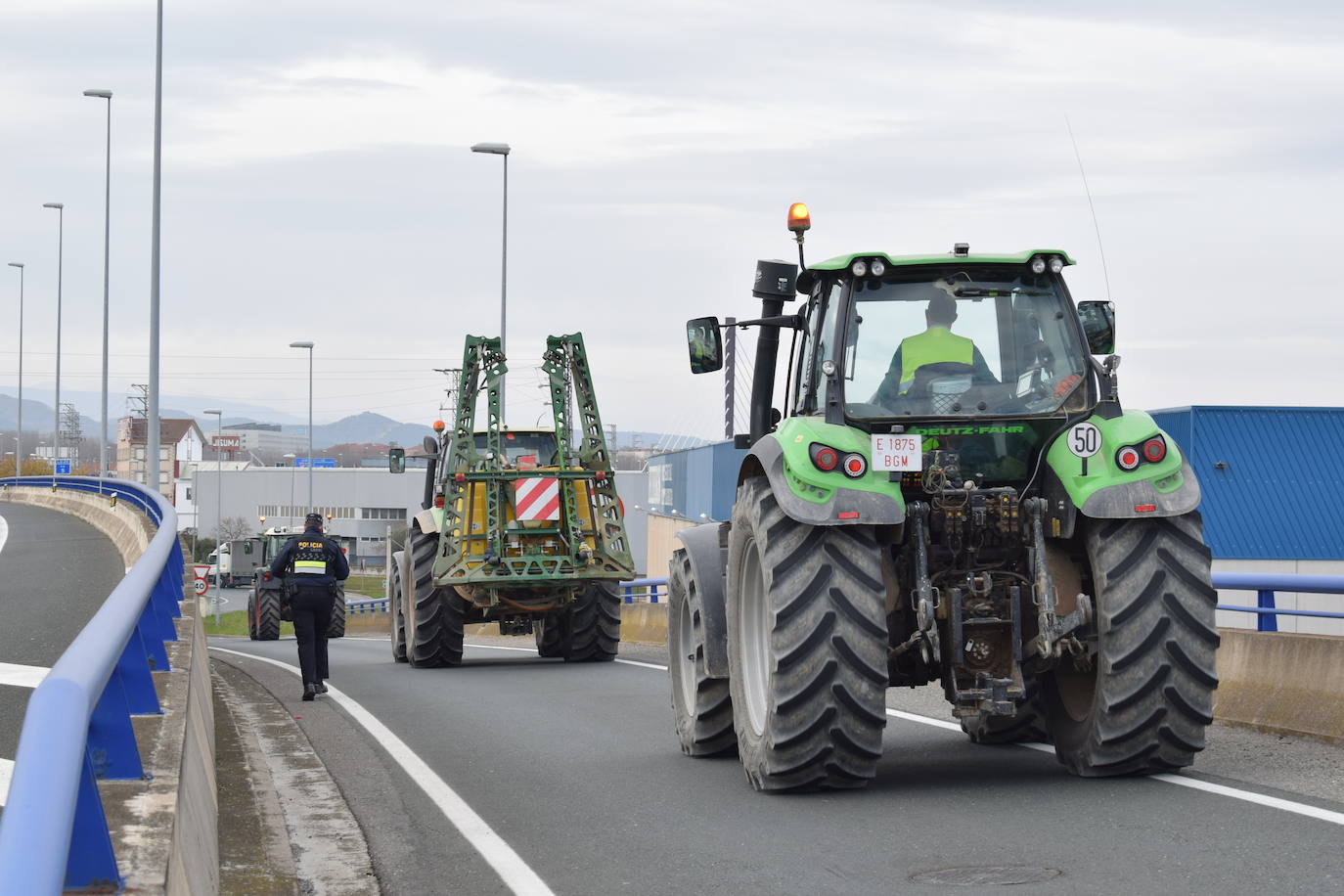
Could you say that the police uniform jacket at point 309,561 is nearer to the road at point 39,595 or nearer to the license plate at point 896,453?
the road at point 39,595

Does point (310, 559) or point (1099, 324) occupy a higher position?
point (1099, 324)

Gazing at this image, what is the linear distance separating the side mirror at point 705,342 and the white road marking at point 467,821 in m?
2.66

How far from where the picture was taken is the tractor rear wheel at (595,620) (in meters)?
20.6

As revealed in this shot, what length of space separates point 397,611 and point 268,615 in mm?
16936

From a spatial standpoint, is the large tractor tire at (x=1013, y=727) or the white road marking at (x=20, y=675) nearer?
the large tractor tire at (x=1013, y=727)

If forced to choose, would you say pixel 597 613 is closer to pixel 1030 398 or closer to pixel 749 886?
pixel 1030 398

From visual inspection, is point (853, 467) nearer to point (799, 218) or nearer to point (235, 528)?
point (799, 218)

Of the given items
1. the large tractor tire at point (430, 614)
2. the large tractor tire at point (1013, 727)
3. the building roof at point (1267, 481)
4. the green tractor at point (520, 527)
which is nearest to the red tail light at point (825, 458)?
the large tractor tire at point (1013, 727)

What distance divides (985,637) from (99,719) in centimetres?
455

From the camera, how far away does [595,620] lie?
2069cm

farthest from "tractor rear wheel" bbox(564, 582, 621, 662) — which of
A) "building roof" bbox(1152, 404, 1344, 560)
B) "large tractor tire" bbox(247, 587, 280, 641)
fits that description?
"building roof" bbox(1152, 404, 1344, 560)

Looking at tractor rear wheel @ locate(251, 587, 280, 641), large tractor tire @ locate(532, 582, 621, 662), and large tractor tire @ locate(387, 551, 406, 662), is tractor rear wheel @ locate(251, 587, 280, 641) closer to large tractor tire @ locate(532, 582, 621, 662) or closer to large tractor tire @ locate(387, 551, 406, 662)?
large tractor tire @ locate(387, 551, 406, 662)

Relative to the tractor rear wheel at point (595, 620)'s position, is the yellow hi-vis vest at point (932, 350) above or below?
above

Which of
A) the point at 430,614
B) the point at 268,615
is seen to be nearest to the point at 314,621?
the point at 430,614
